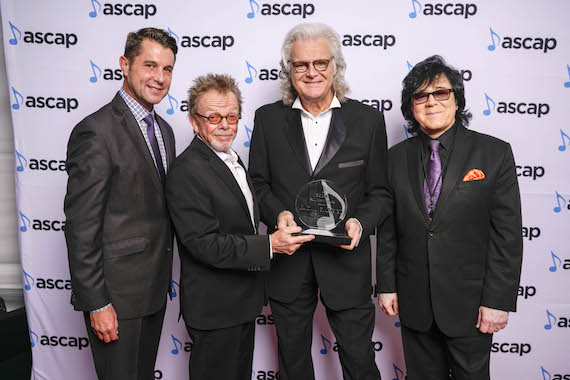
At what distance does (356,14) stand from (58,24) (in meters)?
1.92

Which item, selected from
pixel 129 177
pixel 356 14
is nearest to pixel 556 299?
pixel 356 14

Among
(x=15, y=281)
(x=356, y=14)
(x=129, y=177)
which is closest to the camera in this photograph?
(x=129, y=177)

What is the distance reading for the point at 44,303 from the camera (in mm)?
2688

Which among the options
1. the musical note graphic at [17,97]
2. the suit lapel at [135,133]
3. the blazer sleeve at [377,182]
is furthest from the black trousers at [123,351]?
the musical note graphic at [17,97]

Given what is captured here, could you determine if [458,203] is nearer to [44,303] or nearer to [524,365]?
[524,365]

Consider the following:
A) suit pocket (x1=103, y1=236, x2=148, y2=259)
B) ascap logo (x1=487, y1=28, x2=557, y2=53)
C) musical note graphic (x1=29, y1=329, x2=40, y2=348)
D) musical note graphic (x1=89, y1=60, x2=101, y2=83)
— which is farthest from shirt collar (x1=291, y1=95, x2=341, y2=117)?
musical note graphic (x1=29, y1=329, x2=40, y2=348)

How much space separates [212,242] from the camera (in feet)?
4.91

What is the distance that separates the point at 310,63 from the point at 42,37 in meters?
1.92

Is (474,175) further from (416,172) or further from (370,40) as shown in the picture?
(370,40)

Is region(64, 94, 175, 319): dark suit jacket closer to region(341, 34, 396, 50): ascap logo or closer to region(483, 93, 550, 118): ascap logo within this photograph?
region(341, 34, 396, 50): ascap logo

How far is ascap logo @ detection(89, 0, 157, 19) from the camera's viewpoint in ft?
8.14

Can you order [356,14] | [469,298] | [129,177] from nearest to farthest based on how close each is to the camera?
[129,177]
[469,298]
[356,14]

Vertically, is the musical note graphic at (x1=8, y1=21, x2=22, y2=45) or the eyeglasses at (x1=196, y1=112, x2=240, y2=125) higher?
the musical note graphic at (x1=8, y1=21, x2=22, y2=45)

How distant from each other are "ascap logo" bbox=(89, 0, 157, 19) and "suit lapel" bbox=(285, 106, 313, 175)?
4.36 feet
